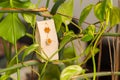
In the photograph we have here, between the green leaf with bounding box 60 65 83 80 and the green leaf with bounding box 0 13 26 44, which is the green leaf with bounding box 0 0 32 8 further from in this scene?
the green leaf with bounding box 60 65 83 80

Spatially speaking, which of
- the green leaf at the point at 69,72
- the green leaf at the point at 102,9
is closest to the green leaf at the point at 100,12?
the green leaf at the point at 102,9

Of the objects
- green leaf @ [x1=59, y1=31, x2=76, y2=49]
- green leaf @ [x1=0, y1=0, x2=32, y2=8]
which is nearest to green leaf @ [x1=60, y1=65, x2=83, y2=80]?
green leaf @ [x1=59, y1=31, x2=76, y2=49]

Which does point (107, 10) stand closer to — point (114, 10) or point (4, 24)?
point (114, 10)

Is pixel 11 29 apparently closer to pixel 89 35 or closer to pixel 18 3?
pixel 18 3

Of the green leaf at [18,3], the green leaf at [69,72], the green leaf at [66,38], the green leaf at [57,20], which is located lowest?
the green leaf at [69,72]

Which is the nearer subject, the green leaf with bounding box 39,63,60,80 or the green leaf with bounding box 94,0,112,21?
the green leaf with bounding box 94,0,112,21

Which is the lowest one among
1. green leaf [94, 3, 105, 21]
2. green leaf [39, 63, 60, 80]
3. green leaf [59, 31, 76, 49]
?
green leaf [39, 63, 60, 80]

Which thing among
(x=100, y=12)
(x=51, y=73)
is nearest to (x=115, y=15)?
(x=100, y=12)

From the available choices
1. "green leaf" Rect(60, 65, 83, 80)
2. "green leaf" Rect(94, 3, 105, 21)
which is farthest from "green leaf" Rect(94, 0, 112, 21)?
"green leaf" Rect(60, 65, 83, 80)

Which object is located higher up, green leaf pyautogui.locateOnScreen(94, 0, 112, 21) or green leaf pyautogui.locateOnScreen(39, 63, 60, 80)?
green leaf pyautogui.locateOnScreen(94, 0, 112, 21)

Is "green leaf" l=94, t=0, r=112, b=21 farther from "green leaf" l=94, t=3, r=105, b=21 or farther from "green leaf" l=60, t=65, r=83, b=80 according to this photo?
"green leaf" l=60, t=65, r=83, b=80

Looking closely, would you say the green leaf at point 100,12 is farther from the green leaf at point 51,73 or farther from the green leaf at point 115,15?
the green leaf at point 51,73

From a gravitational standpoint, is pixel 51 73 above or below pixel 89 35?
below
